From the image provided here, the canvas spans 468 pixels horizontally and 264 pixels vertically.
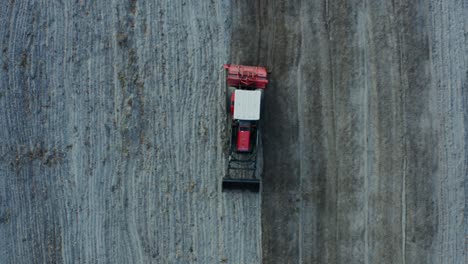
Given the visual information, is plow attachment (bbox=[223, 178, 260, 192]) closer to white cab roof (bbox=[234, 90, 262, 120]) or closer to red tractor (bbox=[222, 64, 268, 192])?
red tractor (bbox=[222, 64, 268, 192])

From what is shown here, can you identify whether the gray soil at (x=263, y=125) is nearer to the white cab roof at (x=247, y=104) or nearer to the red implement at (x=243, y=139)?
the red implement at (x=243, y=139)

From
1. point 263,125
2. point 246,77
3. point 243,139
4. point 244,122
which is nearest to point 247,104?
point 244,122

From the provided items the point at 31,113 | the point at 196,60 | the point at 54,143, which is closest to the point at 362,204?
the point at 196,60

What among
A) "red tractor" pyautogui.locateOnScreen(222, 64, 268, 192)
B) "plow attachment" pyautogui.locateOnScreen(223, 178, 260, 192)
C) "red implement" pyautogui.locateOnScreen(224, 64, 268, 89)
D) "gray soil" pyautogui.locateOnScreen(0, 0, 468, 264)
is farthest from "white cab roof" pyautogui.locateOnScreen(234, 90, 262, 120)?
"plow attachment" pyautogui.locateOnScreen(223, 178, 260, 192)

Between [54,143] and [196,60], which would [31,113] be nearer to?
[54,143]

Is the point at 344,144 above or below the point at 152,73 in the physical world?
below

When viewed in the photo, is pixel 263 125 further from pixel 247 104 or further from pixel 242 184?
pixel 242 184
